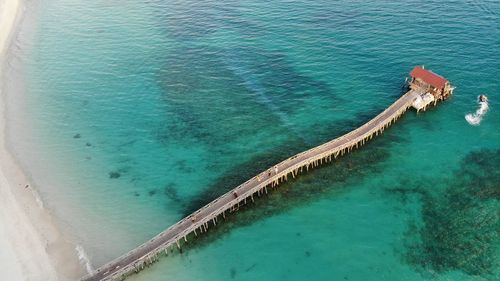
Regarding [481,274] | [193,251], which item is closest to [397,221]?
[481,274]

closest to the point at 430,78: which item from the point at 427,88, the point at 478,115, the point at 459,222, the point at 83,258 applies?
the point at 427,88

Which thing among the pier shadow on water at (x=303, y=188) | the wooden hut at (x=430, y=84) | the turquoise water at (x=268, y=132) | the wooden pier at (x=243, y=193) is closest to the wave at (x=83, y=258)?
the turquoise water at (x=268, y=132)

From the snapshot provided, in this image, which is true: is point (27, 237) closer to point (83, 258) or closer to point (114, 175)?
point (83, 258)

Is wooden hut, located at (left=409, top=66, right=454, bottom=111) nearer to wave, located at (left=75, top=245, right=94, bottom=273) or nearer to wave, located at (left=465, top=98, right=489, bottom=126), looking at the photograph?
wave, located at (left=465, top=98, right=489, bottom=126)

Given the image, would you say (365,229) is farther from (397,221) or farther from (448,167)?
(448,167)

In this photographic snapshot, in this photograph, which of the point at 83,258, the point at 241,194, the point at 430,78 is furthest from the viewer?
the point at 430,78

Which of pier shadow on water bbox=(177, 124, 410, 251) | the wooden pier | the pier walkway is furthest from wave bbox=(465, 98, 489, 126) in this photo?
pier shadow on water bbox=(177, 124, 410, 251)
